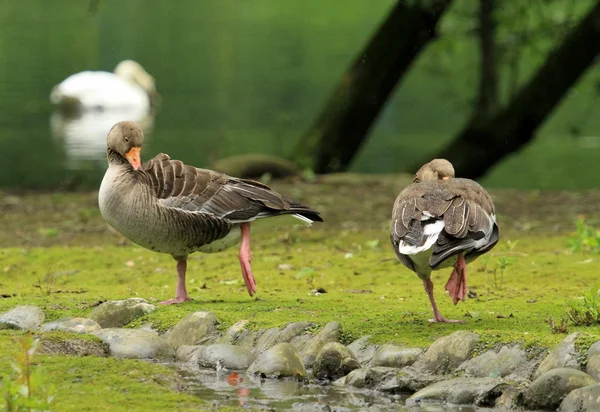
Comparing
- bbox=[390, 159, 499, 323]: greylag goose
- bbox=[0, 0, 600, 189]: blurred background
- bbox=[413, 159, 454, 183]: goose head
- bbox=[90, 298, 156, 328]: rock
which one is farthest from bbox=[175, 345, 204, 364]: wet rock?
bbox=[0, 0, 600, 189]: blurred background

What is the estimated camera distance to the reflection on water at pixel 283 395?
6.00 m

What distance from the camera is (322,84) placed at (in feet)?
111

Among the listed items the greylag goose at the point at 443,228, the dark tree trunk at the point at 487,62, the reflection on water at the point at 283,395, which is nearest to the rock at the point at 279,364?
the reflection on water at the point at 283,395

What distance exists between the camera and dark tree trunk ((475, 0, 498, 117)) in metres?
17.6

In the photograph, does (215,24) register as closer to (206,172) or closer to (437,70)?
(437,70)

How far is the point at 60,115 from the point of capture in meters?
30.0

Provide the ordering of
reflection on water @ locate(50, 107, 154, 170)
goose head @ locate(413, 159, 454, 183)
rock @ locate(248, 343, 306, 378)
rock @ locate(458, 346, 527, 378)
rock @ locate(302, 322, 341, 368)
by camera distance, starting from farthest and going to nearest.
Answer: reflection on water @ locate(50, 107, 154, 170)
goose head @ locate(413, 159, 454, 183)
rock @ locate(302, 322, 341, 368)
rock @ locate(248, 343, 306, 378)
rock @ locate(458, 346, 527, 378)

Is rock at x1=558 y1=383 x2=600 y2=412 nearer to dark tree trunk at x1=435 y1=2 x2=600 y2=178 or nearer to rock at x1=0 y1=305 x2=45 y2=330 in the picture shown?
rock at x1=0 y1=305 x2=45 y2=330

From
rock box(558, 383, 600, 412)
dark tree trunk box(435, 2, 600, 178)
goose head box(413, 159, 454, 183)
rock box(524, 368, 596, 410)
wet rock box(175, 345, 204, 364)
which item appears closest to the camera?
rock box(558, 383, 600, 412)

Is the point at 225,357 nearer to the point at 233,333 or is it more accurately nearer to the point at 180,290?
the point at 233,333

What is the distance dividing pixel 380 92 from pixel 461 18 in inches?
89.1

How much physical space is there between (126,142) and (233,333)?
72.9 inches

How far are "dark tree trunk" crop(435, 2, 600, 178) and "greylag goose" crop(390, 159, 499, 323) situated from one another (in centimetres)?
950

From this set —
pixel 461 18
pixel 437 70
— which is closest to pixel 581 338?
pixel 461 18
